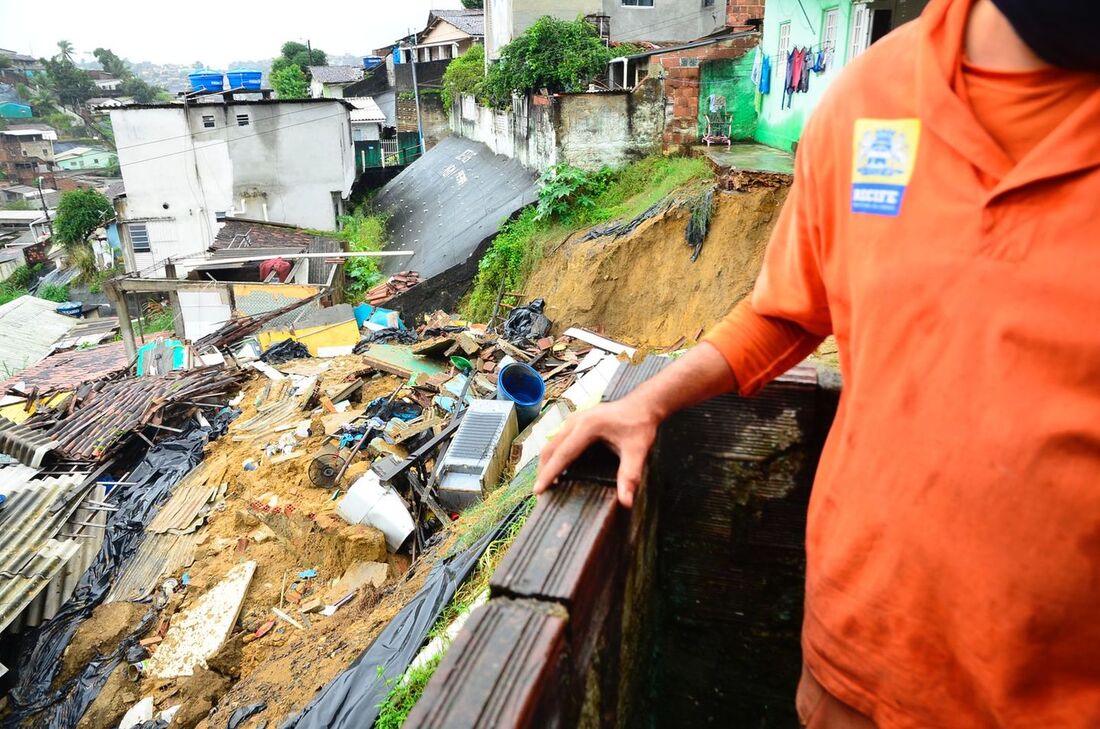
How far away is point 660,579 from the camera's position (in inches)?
86.7

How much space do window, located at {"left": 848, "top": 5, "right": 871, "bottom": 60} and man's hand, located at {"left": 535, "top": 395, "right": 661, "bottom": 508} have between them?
9.71 meters

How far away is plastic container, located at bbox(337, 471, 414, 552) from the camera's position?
23.0 ft

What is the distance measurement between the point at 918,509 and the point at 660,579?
1.25 metres

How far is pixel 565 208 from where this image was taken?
12.5m

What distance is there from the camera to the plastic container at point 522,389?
322 inches

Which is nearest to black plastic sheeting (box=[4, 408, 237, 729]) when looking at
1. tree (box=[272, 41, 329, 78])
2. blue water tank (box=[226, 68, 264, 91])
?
blue water tank (box=[226, 68, 264, 91])

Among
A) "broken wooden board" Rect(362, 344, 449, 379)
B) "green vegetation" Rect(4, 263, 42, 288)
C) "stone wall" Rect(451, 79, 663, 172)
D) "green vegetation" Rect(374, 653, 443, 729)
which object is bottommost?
"green vegetation" Rect(4, 263, 42, 288)

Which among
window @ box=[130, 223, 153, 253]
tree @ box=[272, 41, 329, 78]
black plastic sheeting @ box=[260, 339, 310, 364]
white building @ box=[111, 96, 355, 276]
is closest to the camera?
black plastic sheeting @ box=[260, 339, 310, 364]

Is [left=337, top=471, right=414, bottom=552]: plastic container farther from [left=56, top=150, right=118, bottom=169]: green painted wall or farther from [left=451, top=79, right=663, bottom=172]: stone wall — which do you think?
[left=56, top=150, right=118, bottom=169]: green painted wall

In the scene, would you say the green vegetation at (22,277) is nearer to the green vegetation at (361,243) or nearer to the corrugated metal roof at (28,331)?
the corrugated metal roof at (28,331)

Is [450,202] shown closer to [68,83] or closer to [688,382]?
[688,382]

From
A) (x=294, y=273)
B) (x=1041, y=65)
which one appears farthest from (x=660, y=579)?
(x=294, y=273)

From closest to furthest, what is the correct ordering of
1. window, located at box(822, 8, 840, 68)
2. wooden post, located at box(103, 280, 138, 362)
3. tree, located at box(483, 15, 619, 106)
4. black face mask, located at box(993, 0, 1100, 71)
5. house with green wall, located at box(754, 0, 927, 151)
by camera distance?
black face mask, located at box(993, 0, 1100, 71)
house with green wall, located at box(754, 0, 927, 151)
window, located at box(822, 8, 840, 68)
tree, located at box(483, 15, 619, 106)
wooden post, located at box(103, 280, 138, 362)

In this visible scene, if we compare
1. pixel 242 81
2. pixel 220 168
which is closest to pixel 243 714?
pixel 220 168
